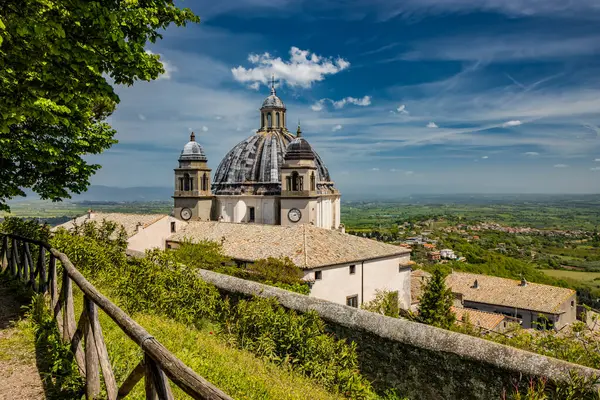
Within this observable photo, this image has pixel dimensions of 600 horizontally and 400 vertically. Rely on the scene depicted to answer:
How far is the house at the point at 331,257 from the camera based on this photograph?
25.6 meters

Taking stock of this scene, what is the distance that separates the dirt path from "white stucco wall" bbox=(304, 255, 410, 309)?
18.8m

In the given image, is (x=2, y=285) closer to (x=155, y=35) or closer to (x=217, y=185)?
(x=155, y=35)

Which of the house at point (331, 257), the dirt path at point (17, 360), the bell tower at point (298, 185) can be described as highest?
the bell tower at point (298, 185)

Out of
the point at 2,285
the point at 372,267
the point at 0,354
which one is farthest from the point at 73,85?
the point at 372,267

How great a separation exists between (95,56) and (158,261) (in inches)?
192

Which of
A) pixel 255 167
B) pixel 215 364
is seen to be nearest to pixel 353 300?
pixel 255 167

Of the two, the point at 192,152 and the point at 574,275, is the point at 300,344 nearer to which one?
the point at 192,152

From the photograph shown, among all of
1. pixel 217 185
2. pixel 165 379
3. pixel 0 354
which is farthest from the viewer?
pixel 217 185

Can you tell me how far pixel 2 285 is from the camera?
9102mm

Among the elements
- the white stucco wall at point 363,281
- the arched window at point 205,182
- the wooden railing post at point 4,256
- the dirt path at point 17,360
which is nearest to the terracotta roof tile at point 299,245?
the white stucco wall at point 363,281

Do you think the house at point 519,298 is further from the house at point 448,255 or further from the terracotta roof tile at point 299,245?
the house at point 448,255

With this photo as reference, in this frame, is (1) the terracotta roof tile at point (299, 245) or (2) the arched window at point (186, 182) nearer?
(1) the terracotta roof tile at point (299, 245)

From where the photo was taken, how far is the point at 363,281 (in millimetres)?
27812

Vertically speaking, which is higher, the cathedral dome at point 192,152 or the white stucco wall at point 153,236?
the cathedral dome at point 192,152
